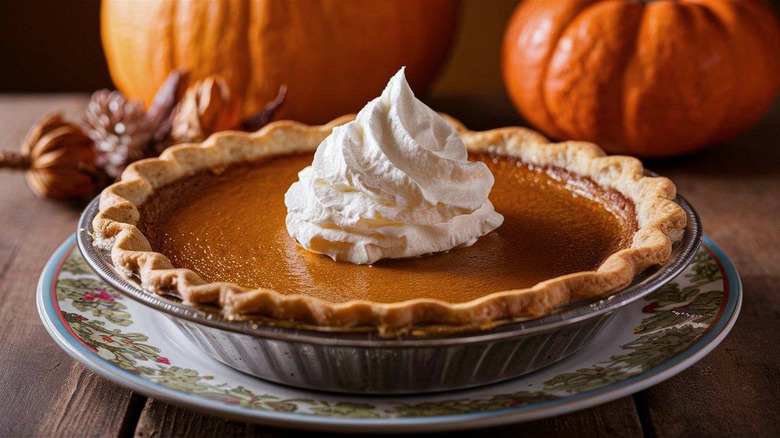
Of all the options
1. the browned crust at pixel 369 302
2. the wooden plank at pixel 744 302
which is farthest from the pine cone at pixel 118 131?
the wooden plank at pixel 744 302

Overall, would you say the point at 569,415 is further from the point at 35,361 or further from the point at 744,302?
the point at 35,361

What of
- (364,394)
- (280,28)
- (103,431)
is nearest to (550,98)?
(280,28)

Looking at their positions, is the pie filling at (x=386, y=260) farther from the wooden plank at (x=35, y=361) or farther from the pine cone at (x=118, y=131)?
the pine cone at (x=118, y=131)

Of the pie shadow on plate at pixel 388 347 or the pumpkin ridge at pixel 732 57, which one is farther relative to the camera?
the pumpkin ridge at pixel 732 57

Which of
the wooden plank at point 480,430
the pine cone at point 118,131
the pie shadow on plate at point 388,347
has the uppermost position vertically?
the pie shadow on plate at point 388,347

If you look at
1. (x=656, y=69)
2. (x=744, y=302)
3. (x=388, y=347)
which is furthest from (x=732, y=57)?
(x=388, y=347)

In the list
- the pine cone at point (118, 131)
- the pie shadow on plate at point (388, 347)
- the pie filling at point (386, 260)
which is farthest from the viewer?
the pine cone at point (118, 131)

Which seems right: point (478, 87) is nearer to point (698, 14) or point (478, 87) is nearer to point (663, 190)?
point (698, 14)
